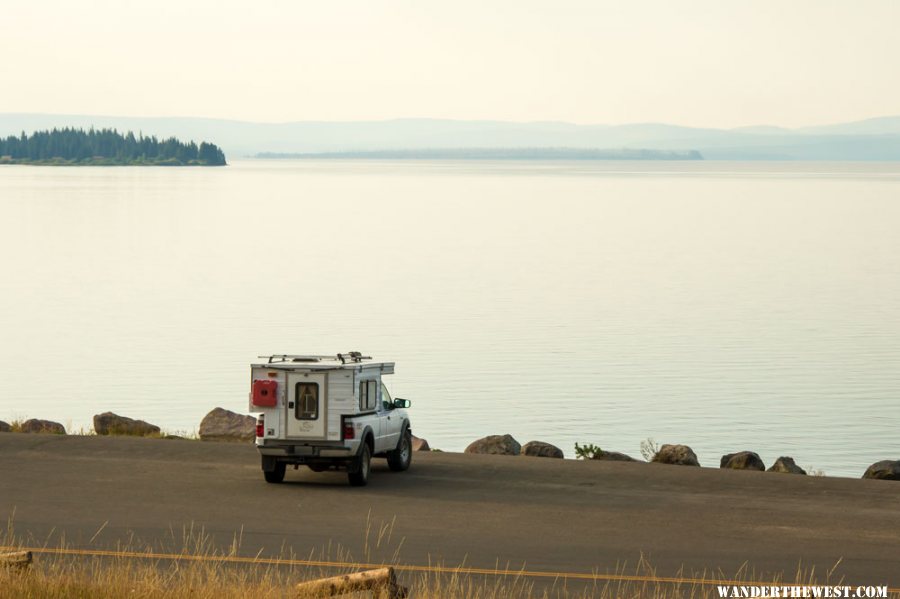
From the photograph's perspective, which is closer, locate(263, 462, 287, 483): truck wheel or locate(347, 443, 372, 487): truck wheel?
locate(347, 443, 372, 487): truck wheel

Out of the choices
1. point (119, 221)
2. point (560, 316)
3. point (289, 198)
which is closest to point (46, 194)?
point (289, 198)

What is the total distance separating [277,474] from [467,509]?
327 cm

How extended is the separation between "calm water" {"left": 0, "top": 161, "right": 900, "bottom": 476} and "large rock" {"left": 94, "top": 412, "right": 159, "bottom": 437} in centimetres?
690

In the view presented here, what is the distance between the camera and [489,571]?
15.9m

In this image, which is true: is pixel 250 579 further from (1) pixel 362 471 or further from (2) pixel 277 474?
(2) pixel 277 474

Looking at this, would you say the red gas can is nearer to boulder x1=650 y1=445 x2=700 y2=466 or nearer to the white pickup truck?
the white pickup truck

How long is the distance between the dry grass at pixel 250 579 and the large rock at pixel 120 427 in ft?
35.6

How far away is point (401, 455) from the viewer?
23578 mm

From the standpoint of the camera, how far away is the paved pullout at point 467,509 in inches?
677

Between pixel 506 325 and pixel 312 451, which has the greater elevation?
pixel 506 325

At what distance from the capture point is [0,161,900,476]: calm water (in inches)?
1446

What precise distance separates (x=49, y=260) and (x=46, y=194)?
345ft

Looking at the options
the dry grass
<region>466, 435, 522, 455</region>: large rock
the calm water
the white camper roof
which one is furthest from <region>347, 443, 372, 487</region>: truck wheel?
the calm water

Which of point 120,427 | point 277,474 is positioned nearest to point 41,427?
point 120,427
